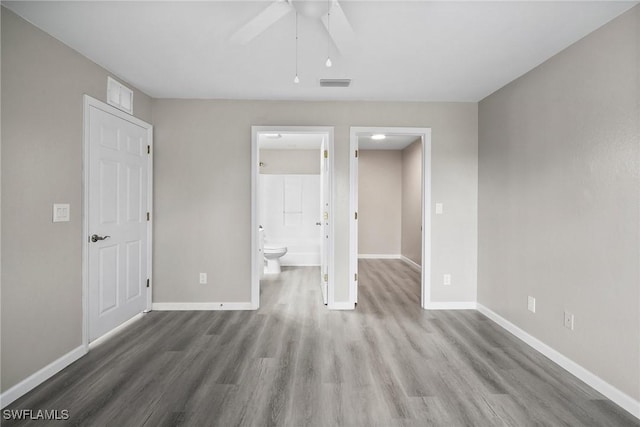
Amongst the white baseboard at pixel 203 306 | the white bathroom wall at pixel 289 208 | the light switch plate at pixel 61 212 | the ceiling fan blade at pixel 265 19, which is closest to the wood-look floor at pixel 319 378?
the white baseboard at pixel 203 306

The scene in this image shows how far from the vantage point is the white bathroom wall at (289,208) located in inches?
237

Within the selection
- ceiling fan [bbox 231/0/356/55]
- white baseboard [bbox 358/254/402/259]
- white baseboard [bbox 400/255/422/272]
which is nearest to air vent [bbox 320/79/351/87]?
ceiling fan [bbox 231/0/356/55]

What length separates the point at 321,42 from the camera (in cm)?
222

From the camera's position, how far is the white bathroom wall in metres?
6.03

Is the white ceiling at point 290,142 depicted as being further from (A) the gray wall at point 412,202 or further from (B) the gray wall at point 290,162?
(A) the gray wall at point 412,202

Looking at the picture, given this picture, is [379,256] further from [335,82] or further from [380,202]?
[335,82]

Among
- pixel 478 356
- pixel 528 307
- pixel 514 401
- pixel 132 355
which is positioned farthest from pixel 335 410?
pixel 528 307

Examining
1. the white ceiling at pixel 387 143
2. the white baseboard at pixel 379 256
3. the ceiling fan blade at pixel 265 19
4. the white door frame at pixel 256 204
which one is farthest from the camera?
the white baseboard at pixel 379 256

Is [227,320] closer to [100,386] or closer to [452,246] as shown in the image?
[100,386]

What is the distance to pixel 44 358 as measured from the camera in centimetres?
204

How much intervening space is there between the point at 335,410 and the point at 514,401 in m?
1.12

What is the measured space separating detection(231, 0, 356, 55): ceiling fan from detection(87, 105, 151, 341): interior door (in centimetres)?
166

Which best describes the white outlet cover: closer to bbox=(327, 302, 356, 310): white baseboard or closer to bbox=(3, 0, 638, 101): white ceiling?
bbox=(327, 302, 356, 310): white baseboard

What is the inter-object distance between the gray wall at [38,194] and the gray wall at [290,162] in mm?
3729
